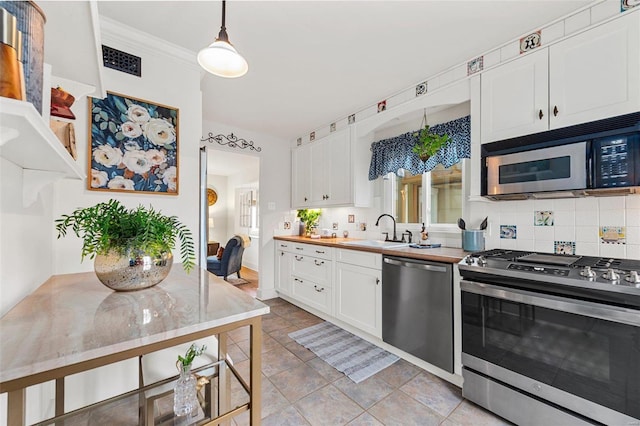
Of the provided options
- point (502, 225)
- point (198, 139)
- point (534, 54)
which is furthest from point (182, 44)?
point (502, 225)

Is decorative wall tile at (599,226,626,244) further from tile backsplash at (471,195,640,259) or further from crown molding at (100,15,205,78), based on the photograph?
crown molding at (100,15,205,78)

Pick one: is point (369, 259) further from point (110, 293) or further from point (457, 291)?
point (110, 293)

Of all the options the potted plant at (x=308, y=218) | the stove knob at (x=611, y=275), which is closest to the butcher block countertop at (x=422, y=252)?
the stove knob at (x=611, y=275)

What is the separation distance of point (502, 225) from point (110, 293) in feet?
8.04

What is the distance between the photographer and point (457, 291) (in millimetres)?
1791

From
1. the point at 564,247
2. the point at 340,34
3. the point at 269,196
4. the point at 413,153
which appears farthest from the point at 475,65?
the point at 269,196

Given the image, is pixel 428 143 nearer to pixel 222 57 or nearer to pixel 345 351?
pixel 222 57

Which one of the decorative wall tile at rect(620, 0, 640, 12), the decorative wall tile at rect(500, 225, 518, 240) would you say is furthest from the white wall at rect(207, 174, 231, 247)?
the decorative wall tile at rect(620, 0, 640, 12)

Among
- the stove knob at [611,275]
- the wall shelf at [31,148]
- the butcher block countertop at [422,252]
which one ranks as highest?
the wall shelf at [31,148]

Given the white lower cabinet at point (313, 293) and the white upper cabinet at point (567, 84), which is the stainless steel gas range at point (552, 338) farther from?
the white lower cabinet at point (313, 293)

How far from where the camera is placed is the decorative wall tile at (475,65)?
2.02 m

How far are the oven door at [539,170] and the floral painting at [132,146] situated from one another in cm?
227

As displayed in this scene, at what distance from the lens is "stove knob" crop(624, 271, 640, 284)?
1163 millimetres

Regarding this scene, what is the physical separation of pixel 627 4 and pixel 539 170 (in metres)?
0.94
